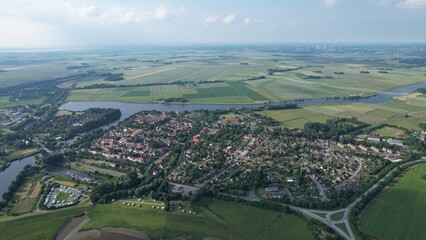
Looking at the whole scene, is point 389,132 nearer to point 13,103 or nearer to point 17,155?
point 17,155

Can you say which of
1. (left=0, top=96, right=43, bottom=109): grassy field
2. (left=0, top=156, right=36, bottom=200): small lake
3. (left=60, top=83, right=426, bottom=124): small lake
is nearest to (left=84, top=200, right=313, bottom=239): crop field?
(left=0, top=156, right=36, bottom=200): small lake

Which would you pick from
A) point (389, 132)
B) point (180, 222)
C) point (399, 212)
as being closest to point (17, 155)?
point (180, 222)

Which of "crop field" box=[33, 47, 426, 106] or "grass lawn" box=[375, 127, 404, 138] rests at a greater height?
"crop field" box=[33, 47, 426, 106]

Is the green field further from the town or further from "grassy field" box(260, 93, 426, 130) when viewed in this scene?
"grassy field" box(260, 93, 426, 130)

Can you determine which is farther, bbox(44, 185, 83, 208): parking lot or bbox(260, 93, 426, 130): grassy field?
bbox(260, 93, 426, 130): grassy field

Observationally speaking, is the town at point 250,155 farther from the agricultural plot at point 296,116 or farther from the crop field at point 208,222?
the crop field at point 208,222
